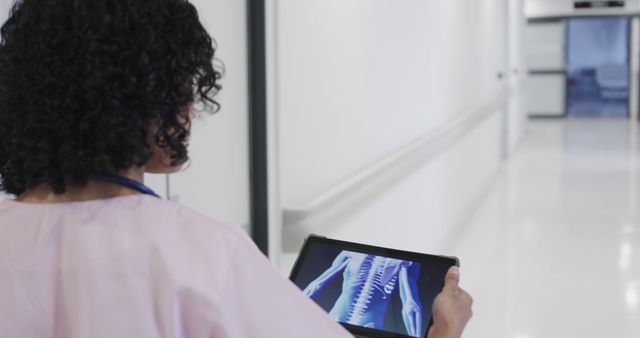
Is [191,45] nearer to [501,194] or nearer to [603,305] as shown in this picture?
[603,305]

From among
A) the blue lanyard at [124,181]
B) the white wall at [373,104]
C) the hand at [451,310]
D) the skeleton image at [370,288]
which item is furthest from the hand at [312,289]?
the white wall at [373,104]

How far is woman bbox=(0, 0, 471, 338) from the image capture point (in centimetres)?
90

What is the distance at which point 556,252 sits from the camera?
569cm

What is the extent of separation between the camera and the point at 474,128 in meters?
7.45

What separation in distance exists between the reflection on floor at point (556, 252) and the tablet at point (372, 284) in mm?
2738

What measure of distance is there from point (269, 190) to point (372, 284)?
1.23 metres

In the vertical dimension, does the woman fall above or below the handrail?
above

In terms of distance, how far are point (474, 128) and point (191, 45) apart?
21.8 ft

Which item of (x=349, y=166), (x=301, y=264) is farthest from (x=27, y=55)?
(x=349, y=166)

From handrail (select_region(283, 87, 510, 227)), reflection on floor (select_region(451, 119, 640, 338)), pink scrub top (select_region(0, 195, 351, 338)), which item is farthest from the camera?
reflection on floor (select_region(451, 119, 640, 338))

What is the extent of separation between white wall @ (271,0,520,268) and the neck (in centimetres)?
164

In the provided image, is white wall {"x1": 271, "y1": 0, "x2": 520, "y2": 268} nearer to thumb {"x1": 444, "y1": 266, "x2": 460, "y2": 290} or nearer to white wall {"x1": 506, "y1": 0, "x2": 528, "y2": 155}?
thumb {"x1": 444, "y1": 266, "x2": 460, "y2": 290}

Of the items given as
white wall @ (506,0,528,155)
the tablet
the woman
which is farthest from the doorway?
the woman

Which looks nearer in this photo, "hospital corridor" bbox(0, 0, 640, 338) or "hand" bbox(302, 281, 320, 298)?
"hospital corridor" bbox(0, 0, 640, 338)
